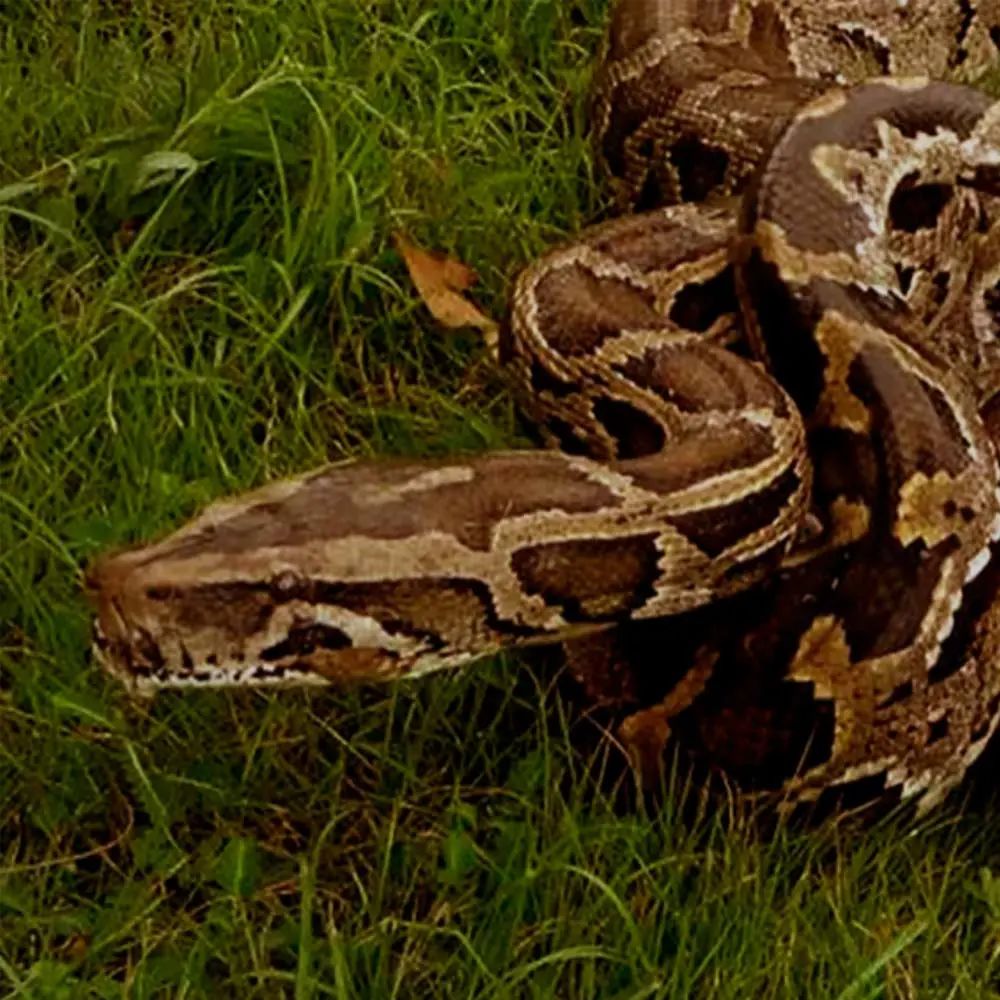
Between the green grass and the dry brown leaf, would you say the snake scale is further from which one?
the dry brown leaf

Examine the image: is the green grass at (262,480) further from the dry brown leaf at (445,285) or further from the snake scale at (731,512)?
the snake scale at (731,512)

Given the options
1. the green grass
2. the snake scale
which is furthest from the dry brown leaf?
the snake scale

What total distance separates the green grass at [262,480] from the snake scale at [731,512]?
27 cm

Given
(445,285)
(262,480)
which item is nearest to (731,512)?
(262,480)

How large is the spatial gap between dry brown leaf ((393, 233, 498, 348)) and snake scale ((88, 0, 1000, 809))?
0.43 m

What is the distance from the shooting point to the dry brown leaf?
6301mm

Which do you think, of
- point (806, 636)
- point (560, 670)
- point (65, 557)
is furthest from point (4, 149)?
point (806, 636)

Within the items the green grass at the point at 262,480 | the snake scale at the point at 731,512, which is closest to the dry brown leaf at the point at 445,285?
the green grass at the point at 262,480

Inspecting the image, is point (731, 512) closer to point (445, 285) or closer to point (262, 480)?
point (262, 480)

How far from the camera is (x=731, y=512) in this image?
4922mm

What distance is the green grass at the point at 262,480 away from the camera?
4832 mm

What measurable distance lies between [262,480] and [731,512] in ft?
4.32

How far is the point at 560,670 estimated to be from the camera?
5289 mm

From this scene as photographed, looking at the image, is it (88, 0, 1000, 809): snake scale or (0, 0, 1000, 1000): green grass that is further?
(0, 0, 1000, 1000): green grass
